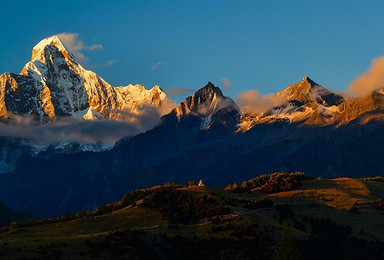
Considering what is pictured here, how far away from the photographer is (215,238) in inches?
6959

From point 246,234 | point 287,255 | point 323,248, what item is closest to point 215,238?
point 246,234

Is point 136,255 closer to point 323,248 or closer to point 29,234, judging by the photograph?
point 29,234

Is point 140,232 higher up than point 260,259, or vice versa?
point 140,232

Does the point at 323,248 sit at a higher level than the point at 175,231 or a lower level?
lower

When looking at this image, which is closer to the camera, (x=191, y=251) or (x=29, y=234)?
(x=191, y=251)

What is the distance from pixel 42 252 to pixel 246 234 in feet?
210

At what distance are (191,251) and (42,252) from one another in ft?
133

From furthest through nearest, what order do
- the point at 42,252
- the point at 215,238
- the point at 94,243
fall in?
the point at 215,238 < the point at 94,243 < the point at 42,252

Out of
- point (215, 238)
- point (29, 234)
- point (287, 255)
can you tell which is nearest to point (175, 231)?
point (215, 238)

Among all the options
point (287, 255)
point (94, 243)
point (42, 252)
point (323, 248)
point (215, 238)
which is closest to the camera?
point (287, 255)

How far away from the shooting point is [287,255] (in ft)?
424

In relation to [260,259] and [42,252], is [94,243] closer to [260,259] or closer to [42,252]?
[42,252]

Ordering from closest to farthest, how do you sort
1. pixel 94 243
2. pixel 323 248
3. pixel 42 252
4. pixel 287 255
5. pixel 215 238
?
pixel 287 255 → pixel 42 252 → pixel 94 243 → pixel 215 238 → pixel 323 248

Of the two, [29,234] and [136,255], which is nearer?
[136,255]
